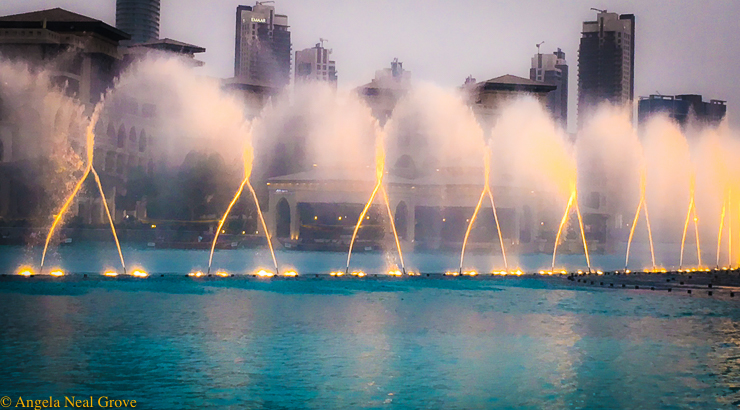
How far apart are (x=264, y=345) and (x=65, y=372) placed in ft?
16.9

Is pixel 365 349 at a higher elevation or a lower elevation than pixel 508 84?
lower

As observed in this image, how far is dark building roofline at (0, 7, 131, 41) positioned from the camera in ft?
323

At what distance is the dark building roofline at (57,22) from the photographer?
9856 cm

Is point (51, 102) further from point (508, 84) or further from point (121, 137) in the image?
point (508, 84)

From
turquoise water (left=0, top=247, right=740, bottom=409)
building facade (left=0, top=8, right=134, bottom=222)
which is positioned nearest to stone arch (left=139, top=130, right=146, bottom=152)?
building facade (left=0, top=8, right=134, bottom=222)

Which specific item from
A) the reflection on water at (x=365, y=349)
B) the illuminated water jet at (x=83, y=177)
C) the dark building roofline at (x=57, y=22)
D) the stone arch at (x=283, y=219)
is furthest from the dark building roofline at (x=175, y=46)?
the reflection on water at (x=365, y=349)

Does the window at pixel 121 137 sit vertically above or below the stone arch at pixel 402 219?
above

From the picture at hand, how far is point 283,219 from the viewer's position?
94.4 metres

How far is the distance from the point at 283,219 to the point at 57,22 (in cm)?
3401

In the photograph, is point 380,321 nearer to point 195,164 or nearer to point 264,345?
point 264,345

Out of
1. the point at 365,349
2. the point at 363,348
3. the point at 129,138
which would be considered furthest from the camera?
the point at 129,138

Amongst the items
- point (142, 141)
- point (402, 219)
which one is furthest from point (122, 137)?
point (402, 219)

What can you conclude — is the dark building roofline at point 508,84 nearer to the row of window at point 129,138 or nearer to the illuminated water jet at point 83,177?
the row of window at point 129,138

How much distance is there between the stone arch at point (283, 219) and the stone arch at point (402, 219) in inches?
437
